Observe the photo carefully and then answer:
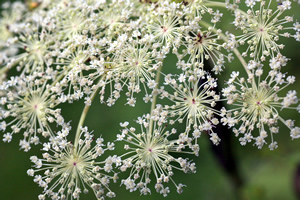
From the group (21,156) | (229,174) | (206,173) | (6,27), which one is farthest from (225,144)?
(21,156)

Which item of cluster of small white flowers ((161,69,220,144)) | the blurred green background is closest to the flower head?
cluster of small white flowers ((161,69,220,144))

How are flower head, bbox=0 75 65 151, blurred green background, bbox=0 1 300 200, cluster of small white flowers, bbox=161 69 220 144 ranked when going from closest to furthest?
cluster of small white flowers, bbox=161 69 220 144
flower head, bbox=0 75 65 151
blurred green background, bbox=0 1 300 200

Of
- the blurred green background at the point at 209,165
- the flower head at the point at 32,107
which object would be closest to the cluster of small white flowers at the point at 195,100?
the flower head at the point at 32,107

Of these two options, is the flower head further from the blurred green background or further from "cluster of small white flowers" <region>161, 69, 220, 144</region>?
the blurred green background

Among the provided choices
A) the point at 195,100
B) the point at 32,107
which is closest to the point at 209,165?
the point at 195,100

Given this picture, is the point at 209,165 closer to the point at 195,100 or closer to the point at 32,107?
the point at 195,100

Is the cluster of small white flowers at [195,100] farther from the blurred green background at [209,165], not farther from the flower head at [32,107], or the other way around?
the blurred green background at [209,165]

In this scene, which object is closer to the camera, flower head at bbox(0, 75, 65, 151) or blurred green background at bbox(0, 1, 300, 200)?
flower head at bbox(0, 75, 65, 151)

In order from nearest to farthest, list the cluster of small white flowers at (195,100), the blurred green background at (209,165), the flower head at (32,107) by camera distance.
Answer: the cluster of small white flowers at (195,100) < the flower head at (32,107) < the blurred green background at (209,165)

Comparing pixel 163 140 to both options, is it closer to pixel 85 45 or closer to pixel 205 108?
pixel 205 108
